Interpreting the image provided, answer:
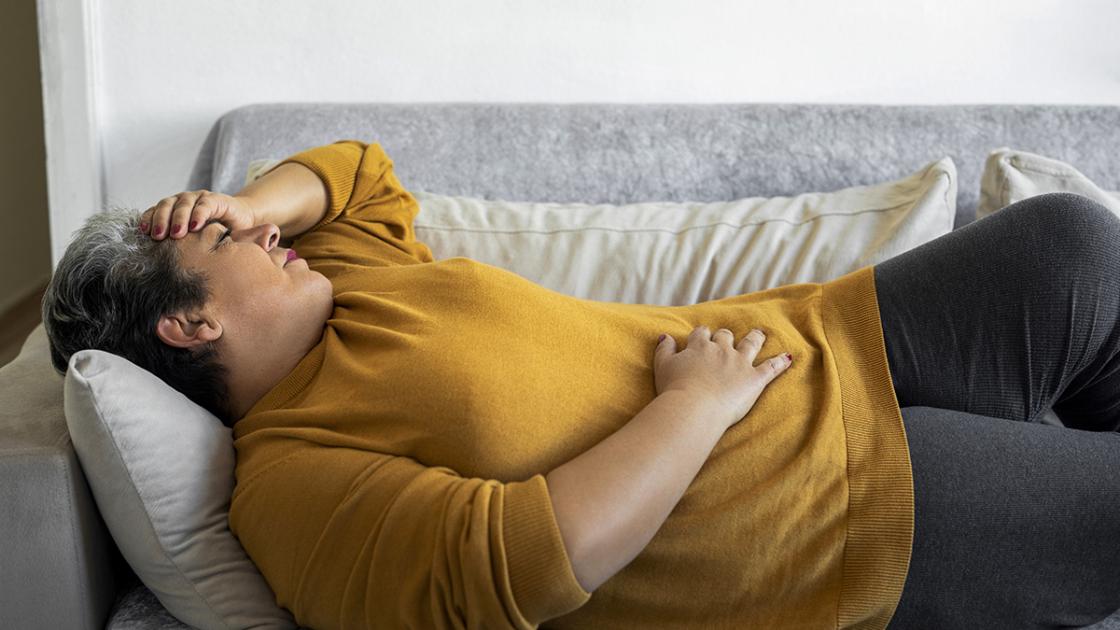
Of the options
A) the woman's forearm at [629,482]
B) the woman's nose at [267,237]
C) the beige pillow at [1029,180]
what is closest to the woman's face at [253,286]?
the woman's nose at [267,237]

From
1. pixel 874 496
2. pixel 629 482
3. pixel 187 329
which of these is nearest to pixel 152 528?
pixel 187 329

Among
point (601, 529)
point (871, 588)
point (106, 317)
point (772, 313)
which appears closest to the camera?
point (601, 529)

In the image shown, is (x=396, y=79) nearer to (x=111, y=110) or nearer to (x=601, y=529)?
(x=111, y=110)

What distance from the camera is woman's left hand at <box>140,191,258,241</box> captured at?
119cm

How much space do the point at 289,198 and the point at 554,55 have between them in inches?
31.2

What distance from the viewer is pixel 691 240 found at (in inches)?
61.9

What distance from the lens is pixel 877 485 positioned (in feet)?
3.45

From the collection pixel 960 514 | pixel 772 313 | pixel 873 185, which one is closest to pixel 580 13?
pixel 873 185

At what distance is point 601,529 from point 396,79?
1.30 meters

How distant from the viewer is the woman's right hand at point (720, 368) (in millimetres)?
1082

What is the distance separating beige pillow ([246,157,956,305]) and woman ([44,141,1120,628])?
232 mm

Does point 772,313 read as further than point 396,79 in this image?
No

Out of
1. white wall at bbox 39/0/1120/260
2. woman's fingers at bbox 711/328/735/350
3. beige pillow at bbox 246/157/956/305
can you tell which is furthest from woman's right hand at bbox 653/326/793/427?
white wall at bbox 39/0/1120/260

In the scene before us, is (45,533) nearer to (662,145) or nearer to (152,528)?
(152,528)
